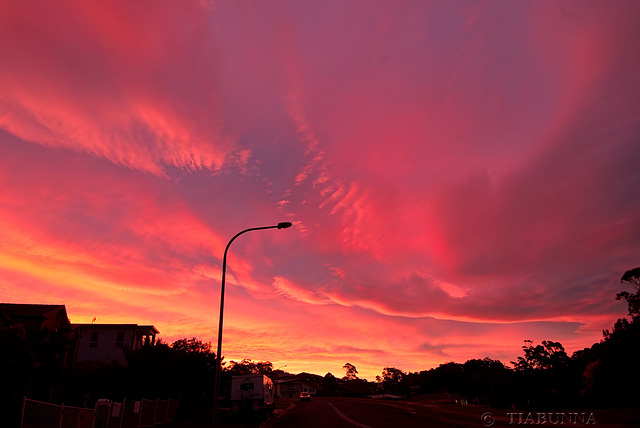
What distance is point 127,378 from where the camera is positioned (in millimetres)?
32719

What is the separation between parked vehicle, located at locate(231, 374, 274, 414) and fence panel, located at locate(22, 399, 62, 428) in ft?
71.6

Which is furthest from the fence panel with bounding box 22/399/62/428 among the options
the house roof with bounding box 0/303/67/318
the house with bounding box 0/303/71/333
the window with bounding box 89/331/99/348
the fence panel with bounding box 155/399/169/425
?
the window with bounding box 89/331/99/348

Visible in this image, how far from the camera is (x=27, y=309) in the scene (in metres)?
42.1

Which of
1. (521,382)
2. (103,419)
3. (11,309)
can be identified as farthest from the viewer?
(521,382)

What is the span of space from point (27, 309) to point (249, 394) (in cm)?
2608

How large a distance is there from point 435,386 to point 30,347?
159769 millimetres

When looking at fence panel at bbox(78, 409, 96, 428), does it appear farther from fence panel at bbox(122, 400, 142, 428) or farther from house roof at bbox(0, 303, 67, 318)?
house roof at bbox(0, 303, 67, 318)

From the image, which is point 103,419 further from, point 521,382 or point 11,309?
point 521,382

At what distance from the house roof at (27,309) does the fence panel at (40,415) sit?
30.4 m

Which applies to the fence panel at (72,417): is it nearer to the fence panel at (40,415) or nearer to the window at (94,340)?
the fence panel at (40,415)

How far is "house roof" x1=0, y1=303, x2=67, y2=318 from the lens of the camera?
40094 mm

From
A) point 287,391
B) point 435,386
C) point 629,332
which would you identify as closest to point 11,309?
point 629,332

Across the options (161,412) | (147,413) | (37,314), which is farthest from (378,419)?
(37,314)

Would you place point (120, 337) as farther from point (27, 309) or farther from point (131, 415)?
point (131, 415)
